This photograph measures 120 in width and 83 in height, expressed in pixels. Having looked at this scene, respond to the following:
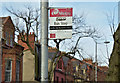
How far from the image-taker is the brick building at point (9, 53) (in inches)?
910

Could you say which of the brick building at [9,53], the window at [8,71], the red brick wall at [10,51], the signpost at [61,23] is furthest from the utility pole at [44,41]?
the window at [8,71]

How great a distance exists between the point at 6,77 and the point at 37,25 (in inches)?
243

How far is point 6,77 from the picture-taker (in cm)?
2612

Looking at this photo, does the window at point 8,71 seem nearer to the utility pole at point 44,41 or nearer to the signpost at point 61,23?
the utility pole at point 44,41

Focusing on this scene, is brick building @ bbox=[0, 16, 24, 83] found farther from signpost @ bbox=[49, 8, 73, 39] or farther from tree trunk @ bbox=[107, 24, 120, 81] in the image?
signpost @ bbox=[49, 8, 73, 39]

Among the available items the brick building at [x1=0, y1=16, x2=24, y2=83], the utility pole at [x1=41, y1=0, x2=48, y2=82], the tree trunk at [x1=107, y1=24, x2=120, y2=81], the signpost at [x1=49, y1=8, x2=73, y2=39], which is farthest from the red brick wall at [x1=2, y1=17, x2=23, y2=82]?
the signpost at [x1=49, y1=8, x2=73, y2=39]

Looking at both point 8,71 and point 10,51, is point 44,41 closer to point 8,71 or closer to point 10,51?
point 10,51

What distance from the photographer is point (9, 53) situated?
2427 cm

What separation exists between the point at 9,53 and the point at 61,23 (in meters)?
18.8

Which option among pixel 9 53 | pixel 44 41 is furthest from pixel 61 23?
pixel 9 53

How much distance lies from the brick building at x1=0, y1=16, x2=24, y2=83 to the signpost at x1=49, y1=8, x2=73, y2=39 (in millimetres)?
16260

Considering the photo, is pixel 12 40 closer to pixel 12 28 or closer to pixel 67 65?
pixel 12 28

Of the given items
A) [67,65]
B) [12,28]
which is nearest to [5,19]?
[12,28]

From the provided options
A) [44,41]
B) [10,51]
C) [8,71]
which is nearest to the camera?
[44,41]
